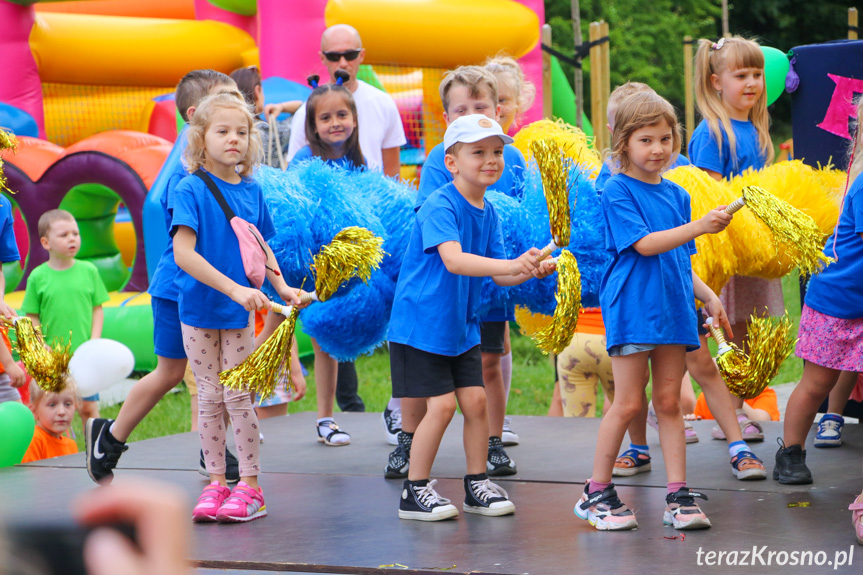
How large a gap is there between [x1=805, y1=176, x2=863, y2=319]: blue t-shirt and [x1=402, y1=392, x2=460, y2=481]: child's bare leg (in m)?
1.49

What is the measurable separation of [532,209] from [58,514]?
226 centimetres

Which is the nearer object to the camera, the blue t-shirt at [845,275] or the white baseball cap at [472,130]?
the white baseball cap at [472,130]

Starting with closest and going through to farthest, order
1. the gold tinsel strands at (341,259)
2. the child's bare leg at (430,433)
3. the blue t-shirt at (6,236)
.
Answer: the child's bare leg at (430,433) < the gold tinsel strands at (341,259) < the blue t-shirt at (6,236)

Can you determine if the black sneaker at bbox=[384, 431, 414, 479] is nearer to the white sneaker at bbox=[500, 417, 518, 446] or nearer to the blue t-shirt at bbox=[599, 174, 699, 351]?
the white sneaker at bbox=[500, 417, 518, 446]

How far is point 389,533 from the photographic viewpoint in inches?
141

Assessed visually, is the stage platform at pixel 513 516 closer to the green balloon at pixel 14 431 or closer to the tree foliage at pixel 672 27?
the green balloon at pixel 14 431

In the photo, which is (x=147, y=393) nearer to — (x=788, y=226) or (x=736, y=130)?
(x=788, y=226)

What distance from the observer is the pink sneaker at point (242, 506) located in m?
3.78

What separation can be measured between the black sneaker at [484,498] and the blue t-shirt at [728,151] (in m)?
1.91

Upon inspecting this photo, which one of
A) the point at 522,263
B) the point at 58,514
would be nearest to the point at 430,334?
the point at 522,263

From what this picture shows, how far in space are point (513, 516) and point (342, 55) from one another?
3.11 metres

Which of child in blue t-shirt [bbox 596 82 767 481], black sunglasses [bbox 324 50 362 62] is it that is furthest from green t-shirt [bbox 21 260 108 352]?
child in blue t-shirt [bbox 596 82 767 481]

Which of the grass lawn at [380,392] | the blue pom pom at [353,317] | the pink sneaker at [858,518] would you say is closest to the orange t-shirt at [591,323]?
the blue pom pom at [353,317]

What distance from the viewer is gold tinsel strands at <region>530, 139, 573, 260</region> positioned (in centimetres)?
352
